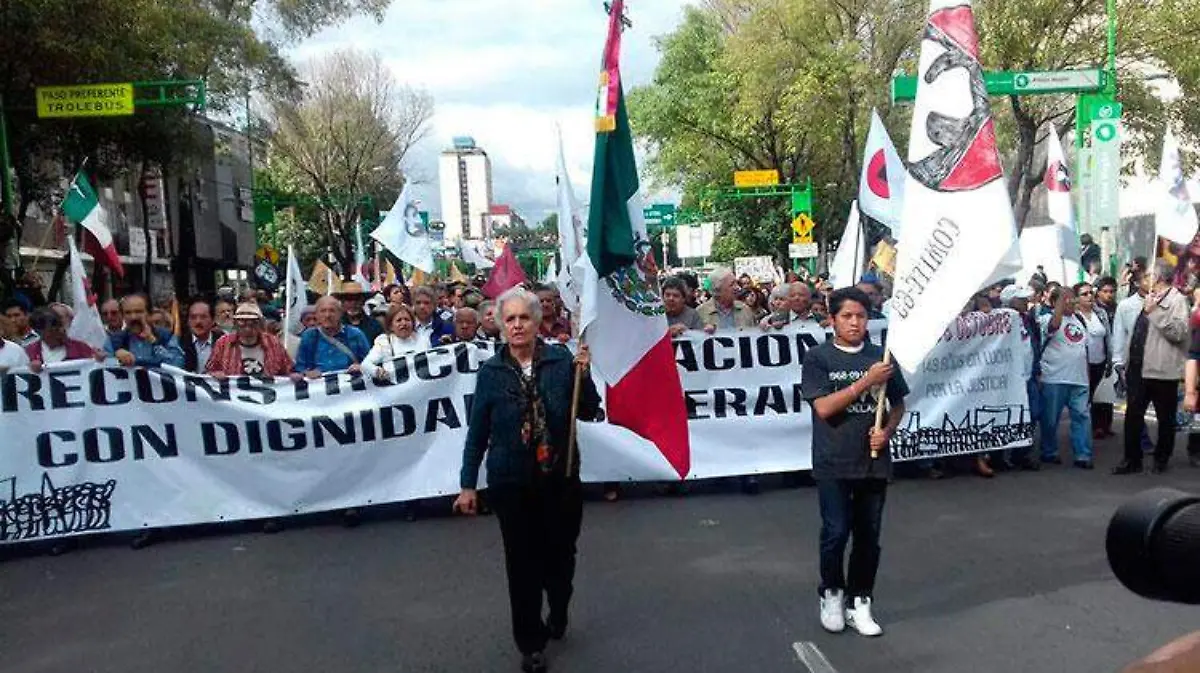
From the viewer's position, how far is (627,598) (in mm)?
5434

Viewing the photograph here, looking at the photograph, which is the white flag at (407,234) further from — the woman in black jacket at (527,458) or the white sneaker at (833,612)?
the white sneaker at (833,612)

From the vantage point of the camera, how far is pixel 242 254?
4772cm

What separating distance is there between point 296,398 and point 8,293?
905 centimetres

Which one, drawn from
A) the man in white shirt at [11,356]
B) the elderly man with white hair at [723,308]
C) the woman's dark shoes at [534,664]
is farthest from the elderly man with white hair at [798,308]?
the man in white shirt at [11,356]

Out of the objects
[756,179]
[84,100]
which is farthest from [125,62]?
[756,179]

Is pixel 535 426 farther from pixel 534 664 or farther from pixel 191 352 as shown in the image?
pixel 191 352

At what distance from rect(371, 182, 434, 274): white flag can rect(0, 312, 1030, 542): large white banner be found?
8.27 m

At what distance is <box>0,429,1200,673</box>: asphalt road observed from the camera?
4.62 meters

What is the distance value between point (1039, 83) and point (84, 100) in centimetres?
1552

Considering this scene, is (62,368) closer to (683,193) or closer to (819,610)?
(819,610)

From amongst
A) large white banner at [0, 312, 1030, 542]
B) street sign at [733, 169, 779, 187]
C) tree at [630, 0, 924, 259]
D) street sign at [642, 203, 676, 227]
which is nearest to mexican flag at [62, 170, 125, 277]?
large white banner at [0, 312, 1030, 542]

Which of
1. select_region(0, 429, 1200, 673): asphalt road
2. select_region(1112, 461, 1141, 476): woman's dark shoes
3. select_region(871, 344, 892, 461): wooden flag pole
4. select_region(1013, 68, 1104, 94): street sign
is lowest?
select_region(1112, 461, 1141, 476): woman's dark shoes

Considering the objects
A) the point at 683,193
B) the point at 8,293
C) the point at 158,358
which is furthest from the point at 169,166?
the point at 683,193

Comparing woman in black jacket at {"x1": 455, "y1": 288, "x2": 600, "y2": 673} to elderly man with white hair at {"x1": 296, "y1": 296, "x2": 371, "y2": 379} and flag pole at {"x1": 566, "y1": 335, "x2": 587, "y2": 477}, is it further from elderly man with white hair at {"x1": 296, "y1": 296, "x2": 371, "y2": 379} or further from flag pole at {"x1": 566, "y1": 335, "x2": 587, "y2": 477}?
elderly man with white hair at {"x1": 296, "y1": 296, "x2": 371, "y2": 379}
